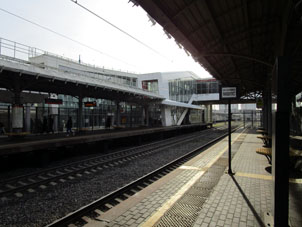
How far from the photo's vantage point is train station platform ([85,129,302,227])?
148 inches

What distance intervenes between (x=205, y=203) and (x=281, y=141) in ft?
8.09

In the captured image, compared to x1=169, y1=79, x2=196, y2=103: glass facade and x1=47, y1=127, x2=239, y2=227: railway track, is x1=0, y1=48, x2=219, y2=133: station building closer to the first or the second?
x1=169, y1=79, x2=196, y2=103: glass facade

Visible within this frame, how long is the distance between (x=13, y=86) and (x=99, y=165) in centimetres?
695

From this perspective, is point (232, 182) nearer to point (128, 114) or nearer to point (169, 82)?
point (128, 114)

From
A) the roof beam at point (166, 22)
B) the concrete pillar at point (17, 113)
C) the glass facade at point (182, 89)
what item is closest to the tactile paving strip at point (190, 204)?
the roof beam at point (166, 22)

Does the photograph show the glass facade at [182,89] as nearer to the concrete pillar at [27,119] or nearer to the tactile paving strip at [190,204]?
the concrete pillar at [27,119]

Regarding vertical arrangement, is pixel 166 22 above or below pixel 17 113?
above

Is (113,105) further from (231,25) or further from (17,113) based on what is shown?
(231,25)

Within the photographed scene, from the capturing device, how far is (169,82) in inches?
1928

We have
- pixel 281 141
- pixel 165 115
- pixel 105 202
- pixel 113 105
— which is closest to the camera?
pixel 281 141

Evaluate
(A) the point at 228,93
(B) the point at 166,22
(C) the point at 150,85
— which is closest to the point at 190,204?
(A) the point at 228,93

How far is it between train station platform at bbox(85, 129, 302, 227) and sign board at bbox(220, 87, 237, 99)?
249cm

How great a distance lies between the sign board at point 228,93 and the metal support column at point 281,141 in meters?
3.44

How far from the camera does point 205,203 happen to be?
4.49m
